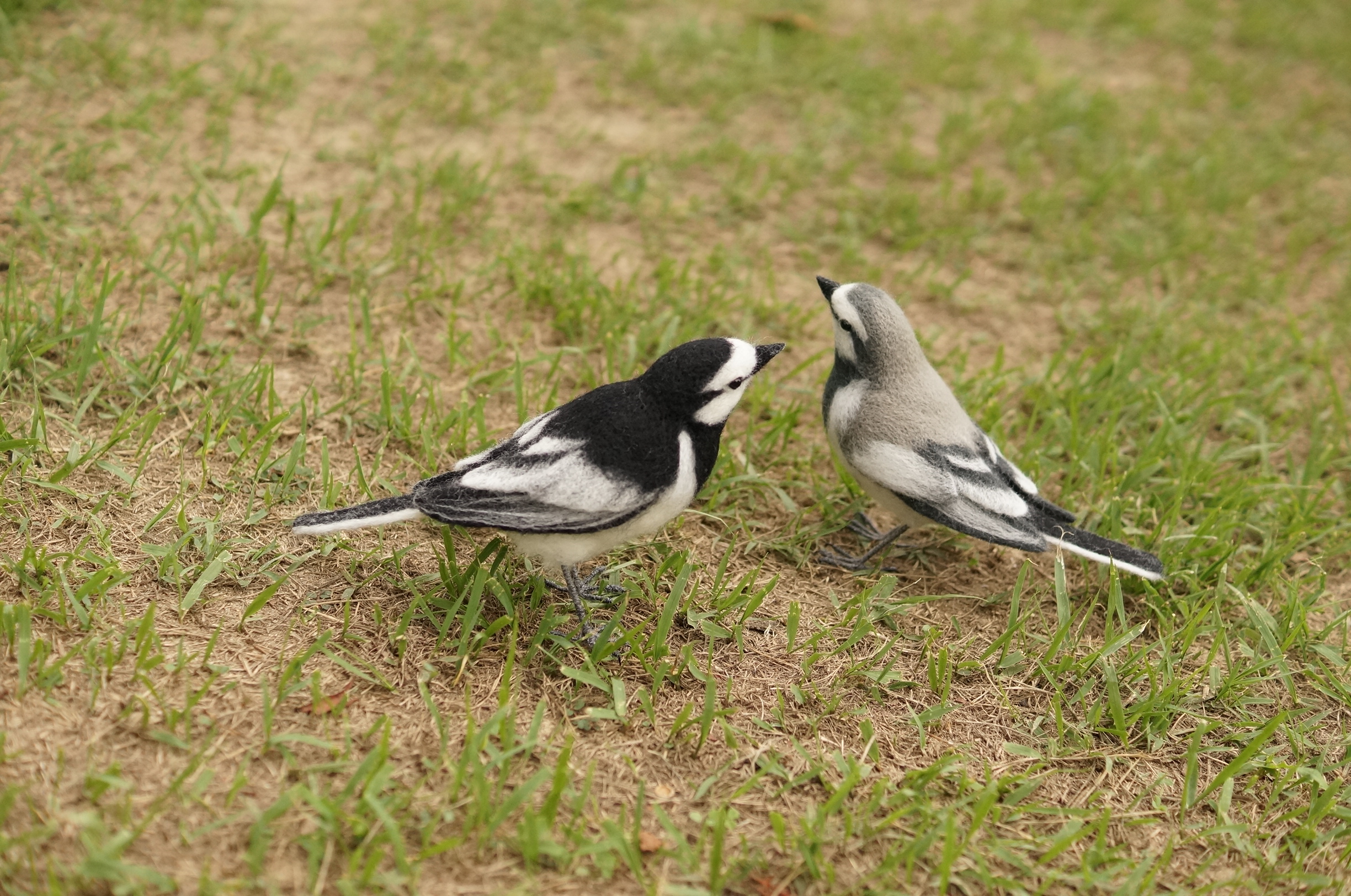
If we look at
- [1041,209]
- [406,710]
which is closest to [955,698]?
[406,710]

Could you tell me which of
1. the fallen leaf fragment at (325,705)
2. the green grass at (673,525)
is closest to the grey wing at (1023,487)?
the green grass at (673,525)

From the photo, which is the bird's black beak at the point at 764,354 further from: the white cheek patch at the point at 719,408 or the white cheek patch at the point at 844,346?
the white cheek patch at the point at 844,346

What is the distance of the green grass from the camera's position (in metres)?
2.58

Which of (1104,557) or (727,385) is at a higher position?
(727,385)

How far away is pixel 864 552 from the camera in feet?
12.4

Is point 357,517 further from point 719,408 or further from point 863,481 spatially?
point 863,481

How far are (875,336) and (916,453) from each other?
44 cm

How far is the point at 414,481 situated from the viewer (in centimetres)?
364

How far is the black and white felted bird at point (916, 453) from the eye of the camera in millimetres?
3336

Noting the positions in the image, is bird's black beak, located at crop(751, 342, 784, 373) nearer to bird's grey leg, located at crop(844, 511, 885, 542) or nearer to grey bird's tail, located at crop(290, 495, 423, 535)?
bird's grey leg, located at crop(844, 511, 885, 542)

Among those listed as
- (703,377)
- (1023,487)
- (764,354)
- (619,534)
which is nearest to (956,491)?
(1023,487)

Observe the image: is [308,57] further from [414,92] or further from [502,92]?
[502,92]

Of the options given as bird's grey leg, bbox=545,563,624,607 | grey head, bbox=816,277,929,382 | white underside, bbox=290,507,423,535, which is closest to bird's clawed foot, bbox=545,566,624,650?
bird's grey leg, bbox=545,563,624,607

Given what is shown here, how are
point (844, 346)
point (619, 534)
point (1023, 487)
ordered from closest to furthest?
point (619, 534), point (1023, 487), point (844, 346)
